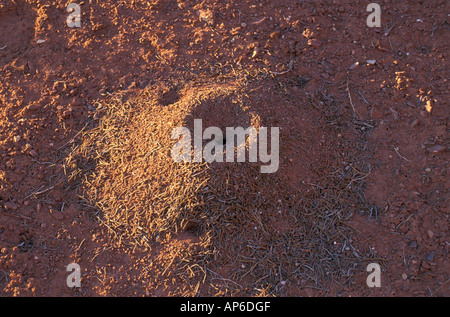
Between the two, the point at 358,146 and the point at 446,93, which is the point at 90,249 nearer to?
the point at 358,146

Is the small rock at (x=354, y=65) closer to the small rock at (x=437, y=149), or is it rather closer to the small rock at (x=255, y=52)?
the small rock at (x=255, y=52)

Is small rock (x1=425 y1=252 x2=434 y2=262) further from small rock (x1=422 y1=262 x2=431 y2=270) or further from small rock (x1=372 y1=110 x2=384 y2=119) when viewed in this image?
small rock (x1=372 y1=110 x2=384 y2=119)

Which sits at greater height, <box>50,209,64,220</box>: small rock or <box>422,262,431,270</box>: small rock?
<box>50,209,64,220</box>: small rock

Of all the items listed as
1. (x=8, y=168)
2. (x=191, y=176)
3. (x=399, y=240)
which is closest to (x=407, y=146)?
(x=399, y=240)

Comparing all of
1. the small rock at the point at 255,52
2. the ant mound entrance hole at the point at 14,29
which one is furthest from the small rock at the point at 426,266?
the ant mound entrance hole at the point at 14,29

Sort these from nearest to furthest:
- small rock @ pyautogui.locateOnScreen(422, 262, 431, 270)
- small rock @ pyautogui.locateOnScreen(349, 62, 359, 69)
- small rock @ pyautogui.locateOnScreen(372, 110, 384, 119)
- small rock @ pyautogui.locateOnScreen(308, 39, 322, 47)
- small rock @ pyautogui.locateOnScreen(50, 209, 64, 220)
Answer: small rock @ pyautogui.locateOnScreen(422, 262, 431, 270), small rock @ pyautogui.locateOnScreen(50, 209, 64, 220), small rock @ pyautogui.locateOnScreen(372, 110, 384, 119), small rock @ pyautogui.locateOnScreen(349, 62, 359, 69), small rock @ pyautogui.locateOnScreen(308, 39, 322, 47)

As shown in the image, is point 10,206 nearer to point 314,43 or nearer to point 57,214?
point 57,214

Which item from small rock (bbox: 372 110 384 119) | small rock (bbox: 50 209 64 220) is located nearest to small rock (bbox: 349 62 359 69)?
small rock (bbox: 372 110 384 119)

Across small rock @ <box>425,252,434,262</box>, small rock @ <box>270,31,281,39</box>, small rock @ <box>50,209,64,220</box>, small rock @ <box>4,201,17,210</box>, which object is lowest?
small rock @ <box>425,252,434,262</box>
